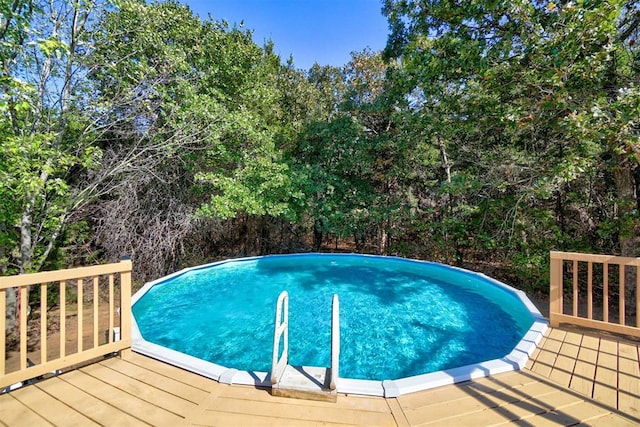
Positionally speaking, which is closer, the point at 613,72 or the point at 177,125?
the point at 613,72

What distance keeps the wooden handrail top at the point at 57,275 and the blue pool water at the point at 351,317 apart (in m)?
1.83

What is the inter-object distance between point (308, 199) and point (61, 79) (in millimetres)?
6281

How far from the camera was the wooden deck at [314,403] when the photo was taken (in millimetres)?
1931

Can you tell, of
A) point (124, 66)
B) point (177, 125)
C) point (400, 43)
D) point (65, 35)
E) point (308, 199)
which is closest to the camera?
point (65, 35)

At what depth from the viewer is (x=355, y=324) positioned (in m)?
4.69

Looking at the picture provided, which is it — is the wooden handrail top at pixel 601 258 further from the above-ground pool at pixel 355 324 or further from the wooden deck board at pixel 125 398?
the wooden deck board at pixel 125 398

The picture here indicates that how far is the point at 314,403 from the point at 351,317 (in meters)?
2.93

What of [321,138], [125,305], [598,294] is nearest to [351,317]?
[125,305]

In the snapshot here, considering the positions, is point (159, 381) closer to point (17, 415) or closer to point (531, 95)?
point (17, 415)

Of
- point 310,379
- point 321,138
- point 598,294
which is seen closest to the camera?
point 310,379

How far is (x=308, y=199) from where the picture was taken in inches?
363

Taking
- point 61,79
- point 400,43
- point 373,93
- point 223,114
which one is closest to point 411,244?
point 373,93

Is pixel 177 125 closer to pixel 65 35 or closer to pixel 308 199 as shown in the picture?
pixel 65 35

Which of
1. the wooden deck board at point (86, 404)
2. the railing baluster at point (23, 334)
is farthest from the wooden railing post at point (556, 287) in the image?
the railing baluster at point (23, 334)
